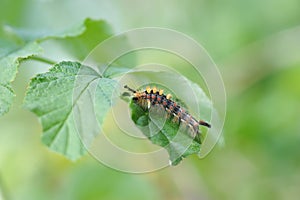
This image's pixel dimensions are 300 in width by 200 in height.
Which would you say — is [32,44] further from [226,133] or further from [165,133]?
[226,133]

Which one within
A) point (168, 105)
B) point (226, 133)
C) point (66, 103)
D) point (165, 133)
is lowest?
point (66, 103)

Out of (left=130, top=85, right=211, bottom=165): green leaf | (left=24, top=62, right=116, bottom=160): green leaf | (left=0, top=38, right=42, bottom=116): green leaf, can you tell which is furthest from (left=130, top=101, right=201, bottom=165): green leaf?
(left=0, top=38, right=42, bottom=116): green leaf

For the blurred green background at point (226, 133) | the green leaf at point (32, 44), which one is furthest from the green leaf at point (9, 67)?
the blurred green background at point (226, 133)

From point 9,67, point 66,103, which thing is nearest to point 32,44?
point 9,67

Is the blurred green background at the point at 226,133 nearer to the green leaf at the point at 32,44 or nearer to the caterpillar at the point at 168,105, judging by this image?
the green leaf at the point at 32,44

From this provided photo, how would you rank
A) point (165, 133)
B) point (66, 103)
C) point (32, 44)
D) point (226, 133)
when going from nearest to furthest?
point (66, 103) < point (165, 133) < point (32, 44) < point (226, 133)

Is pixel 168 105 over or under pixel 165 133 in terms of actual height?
over

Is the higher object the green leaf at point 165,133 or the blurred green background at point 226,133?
the blurred green background at point 226,133

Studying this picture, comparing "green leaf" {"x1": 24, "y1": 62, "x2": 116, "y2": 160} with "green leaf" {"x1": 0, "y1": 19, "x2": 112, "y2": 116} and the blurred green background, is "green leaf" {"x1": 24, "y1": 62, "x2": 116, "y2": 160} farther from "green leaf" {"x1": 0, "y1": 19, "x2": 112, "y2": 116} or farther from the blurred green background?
the blurred green background
